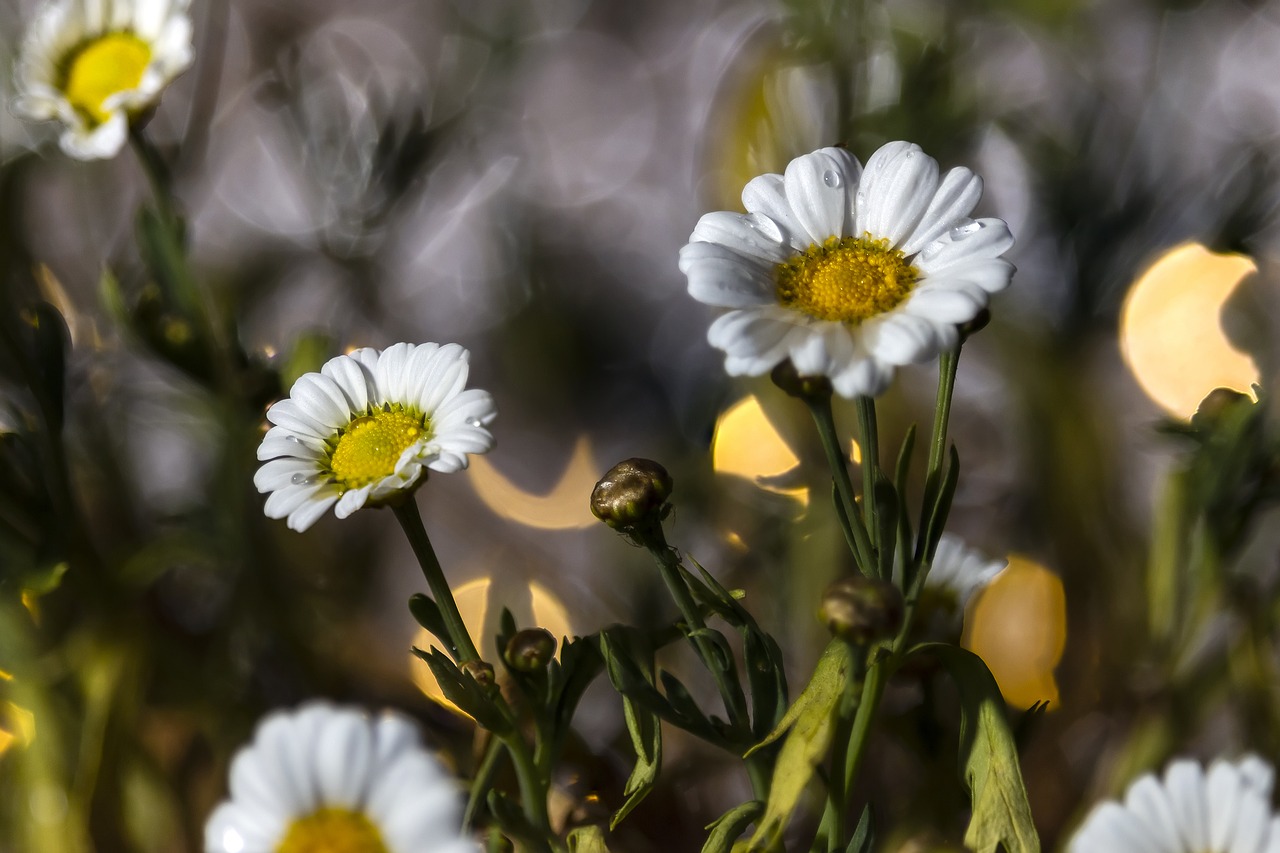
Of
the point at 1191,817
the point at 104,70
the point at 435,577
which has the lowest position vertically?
the point at 1191,817

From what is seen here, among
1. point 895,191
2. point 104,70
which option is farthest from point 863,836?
point 104,70

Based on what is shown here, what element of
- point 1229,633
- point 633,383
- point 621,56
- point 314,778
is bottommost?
point 1229,633

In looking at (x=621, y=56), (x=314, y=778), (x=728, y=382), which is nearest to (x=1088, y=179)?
(x=728, y=382)

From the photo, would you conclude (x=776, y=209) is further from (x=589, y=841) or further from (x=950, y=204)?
(x=589, y=841)

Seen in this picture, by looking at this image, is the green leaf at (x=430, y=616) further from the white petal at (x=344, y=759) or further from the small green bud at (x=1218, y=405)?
the small green bud at (x=1218, y=405)

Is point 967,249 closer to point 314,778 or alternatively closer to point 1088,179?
point 314,778

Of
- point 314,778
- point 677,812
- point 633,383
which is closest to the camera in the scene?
point 314,778

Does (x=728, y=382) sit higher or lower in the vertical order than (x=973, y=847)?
higher
